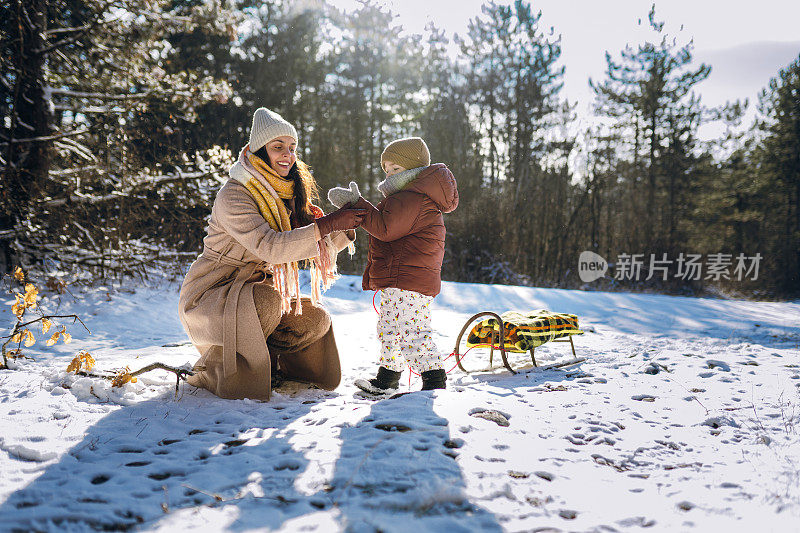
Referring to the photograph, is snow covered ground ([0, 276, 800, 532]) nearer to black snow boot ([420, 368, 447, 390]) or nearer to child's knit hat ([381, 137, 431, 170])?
black snow boot ([420, 368, 447, 390])

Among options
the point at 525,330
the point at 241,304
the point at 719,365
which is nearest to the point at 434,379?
the point at 525,330

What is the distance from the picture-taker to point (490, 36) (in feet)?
66.9

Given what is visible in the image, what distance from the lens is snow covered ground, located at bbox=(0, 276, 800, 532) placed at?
1457mm

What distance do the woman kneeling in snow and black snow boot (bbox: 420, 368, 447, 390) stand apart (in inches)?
23.5

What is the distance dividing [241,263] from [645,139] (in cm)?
2197

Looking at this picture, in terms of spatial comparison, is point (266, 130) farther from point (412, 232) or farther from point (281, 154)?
point (412, 232)

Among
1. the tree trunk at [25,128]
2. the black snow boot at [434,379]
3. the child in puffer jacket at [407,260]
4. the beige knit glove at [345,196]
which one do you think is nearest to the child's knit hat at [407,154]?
the child in puffer jacket at [407,260]

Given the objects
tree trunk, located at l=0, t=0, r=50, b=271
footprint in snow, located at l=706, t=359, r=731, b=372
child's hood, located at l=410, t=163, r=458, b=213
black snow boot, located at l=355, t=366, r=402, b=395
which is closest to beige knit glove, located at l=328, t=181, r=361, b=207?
child's hood, located at l=410, t=163, r=458, b=213

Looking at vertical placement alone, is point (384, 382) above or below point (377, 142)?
below

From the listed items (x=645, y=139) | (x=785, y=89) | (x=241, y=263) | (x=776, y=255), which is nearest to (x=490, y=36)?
(x=645, y=139)

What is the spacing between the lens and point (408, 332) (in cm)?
324

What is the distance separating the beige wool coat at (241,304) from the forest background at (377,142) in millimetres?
4559

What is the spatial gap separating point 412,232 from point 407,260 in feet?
0.67

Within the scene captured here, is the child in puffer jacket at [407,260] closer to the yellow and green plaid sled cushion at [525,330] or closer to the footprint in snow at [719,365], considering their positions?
the yellow and green plaid sled cushion at [525,330]
